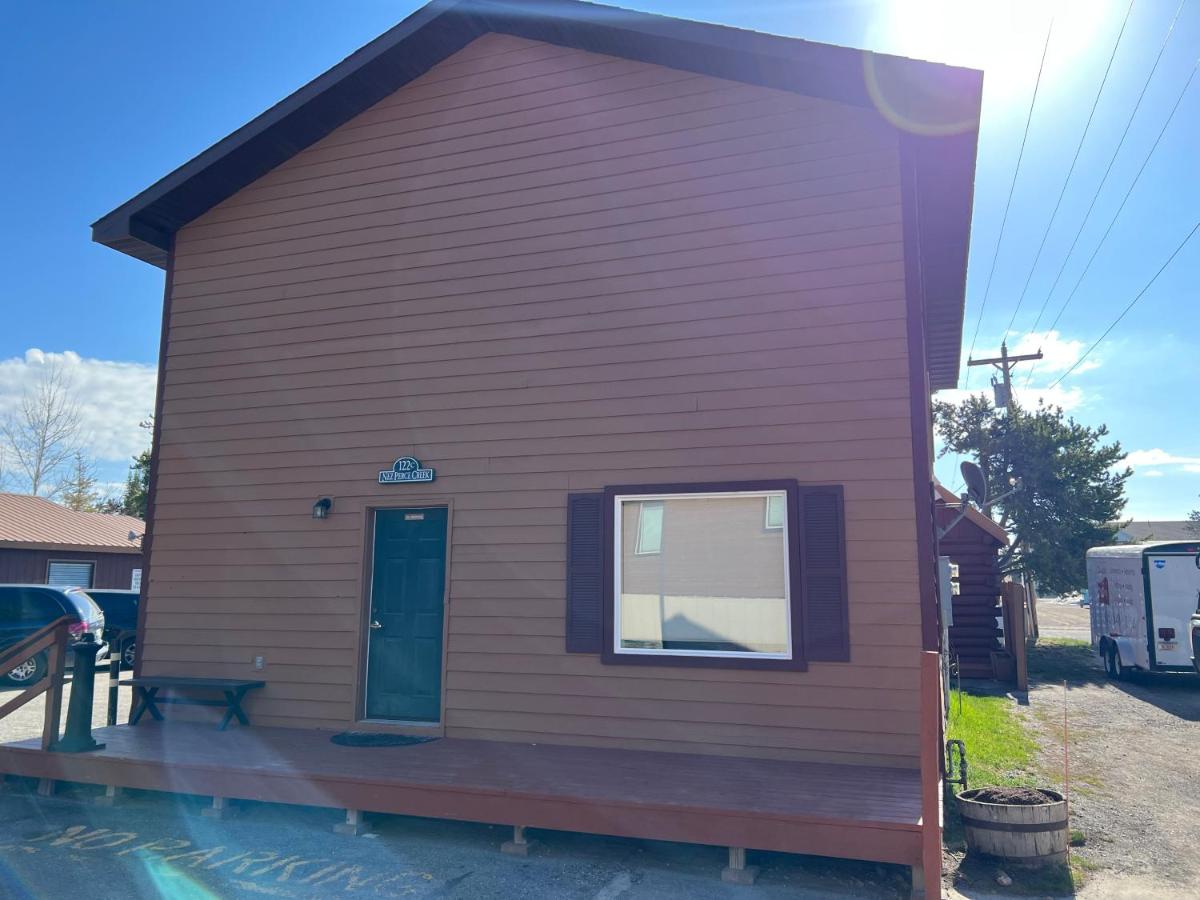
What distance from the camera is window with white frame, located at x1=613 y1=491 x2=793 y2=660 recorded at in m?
5.93

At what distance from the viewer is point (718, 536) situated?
6133 mm

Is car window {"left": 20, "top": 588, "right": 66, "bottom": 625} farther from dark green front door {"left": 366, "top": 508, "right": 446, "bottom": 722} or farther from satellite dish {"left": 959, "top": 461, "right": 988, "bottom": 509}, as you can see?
satellite dish {"left": 959, "top": 461, "right": 988, "bottom": 509}

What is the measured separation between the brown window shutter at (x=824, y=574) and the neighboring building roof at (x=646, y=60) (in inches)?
64.7

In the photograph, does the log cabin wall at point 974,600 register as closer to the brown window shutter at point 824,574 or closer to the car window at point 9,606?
the brown window shutter at point 824,574

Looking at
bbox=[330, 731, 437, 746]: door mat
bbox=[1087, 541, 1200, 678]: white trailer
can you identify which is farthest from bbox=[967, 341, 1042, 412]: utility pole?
bbox=[330, 731, 437, 746]: door mat

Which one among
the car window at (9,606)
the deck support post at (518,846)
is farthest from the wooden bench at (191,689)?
the car window at (9,606)

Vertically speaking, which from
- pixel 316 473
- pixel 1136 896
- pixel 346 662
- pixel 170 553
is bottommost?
pixel 1136 896

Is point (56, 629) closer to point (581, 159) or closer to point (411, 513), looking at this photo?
point (411, 513)

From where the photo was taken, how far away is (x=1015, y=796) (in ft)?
16.5

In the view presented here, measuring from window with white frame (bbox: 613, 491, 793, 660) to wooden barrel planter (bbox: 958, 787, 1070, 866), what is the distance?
1534 mm

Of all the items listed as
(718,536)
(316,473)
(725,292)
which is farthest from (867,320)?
(316,473)

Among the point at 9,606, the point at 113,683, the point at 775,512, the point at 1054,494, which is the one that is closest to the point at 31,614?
the point at 9,606

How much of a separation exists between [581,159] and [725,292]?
69.6 inches

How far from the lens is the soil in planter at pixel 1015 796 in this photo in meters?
4.94
